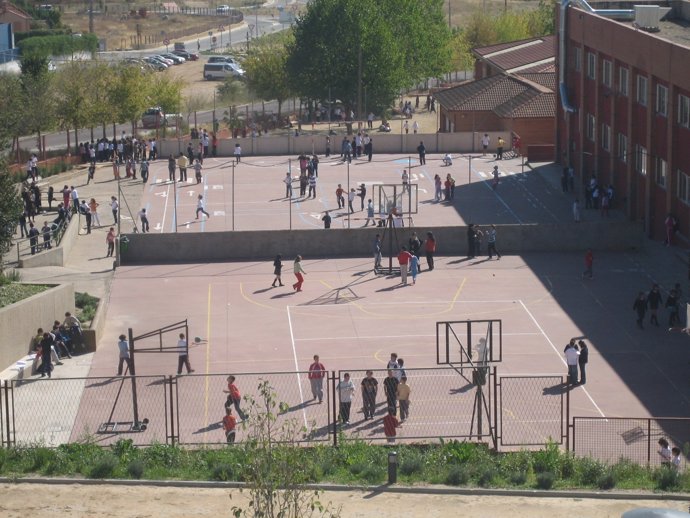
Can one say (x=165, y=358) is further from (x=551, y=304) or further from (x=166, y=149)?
(x=166, y=149)

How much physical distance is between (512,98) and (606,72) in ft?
47.9

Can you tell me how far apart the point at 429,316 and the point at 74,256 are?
14.9 meters

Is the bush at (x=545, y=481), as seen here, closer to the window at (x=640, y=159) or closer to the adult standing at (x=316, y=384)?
the adult standing at (x=316, y=384)

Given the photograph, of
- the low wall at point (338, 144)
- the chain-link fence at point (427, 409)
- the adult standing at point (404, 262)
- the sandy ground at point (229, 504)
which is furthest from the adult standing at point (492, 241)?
the sandy ground at point (229, 504)

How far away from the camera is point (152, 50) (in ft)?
440

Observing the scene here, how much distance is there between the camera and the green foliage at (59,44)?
11269 centimetres

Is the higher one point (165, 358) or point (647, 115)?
point (647, 115)

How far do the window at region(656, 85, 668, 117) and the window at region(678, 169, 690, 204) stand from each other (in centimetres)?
279

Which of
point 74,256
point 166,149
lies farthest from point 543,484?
point 166,149

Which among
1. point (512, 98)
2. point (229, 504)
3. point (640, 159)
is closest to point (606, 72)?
point (640, 159)

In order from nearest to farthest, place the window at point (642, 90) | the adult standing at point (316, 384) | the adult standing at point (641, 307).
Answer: the adult standing at point (316, 384), the adult standing at point (641, 307), the window at point (642, 90)

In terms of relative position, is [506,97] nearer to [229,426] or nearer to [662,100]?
[662,100]

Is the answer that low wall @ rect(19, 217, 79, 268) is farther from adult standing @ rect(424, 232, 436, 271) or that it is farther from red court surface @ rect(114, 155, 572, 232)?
adult standing @ rect(424, 232, 436, 271)

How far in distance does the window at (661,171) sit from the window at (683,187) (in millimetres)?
1542
